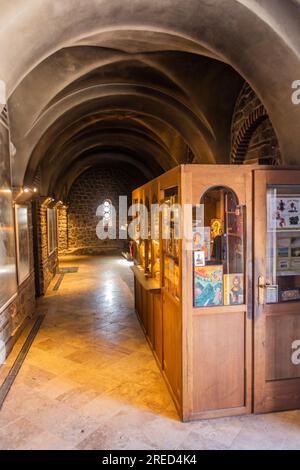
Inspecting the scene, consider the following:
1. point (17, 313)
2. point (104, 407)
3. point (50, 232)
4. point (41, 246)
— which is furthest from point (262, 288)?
point (50, 232)

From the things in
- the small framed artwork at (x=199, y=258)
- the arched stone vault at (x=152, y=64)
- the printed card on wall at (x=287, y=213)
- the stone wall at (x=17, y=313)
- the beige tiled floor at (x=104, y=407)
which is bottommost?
the beige tiled floor at (x=104, y=407)

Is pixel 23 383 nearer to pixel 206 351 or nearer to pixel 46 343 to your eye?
pixel 46 343

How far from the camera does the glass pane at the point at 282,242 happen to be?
121 inches

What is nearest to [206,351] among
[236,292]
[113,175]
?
[236,292]

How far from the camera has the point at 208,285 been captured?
2945 millimetres

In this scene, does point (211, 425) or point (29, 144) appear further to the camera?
point (29, 144)

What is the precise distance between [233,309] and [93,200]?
45.5 ft

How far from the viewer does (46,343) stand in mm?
4789

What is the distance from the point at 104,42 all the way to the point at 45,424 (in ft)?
14.2

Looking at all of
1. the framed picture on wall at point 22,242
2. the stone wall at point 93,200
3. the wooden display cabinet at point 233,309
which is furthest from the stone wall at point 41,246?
the stone wall at point 93,200

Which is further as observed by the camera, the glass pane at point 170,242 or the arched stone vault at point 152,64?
the glass pane at point 170,242

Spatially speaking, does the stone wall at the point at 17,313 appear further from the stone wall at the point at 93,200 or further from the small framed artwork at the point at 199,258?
the stone wall at the point at 93,200

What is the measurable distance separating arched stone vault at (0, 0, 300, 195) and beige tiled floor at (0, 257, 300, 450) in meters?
2.66

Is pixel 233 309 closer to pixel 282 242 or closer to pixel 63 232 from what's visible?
pixel 282 242
